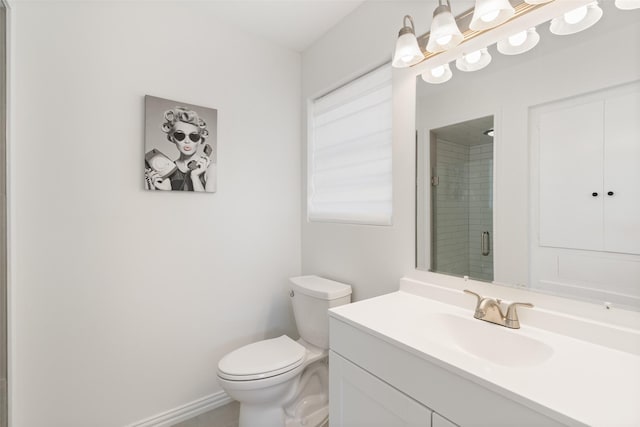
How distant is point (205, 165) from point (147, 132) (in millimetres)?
333

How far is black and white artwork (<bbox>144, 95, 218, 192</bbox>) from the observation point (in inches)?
61.8

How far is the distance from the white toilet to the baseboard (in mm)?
409

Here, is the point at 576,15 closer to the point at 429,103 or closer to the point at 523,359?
the point at 429,103

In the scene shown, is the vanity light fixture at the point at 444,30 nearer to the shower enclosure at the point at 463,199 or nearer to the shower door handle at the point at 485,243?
the shower enclosure at the point at 463,199

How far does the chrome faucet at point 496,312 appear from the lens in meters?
0.99

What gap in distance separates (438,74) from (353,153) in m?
0.63

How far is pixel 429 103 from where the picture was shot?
4.35 ft

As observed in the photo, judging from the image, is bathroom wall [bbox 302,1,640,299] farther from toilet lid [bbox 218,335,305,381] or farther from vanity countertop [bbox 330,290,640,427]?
toilet lid [bbox 218,335,305,381]

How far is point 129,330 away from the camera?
5.06 ft

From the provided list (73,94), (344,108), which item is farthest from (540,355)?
(73,94)

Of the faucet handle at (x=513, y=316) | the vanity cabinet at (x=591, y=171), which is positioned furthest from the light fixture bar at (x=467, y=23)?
the faucet handle at (x=513, y=316)

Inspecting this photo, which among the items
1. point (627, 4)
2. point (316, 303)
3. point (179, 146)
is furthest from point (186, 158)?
→ point (627, 4)

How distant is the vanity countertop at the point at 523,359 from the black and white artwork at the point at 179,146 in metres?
1.14

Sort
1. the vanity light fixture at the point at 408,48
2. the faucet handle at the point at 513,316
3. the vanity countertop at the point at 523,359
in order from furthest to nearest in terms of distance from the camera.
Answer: the vanity light fixture at the point at 408,48, the faucet handle at the point at 513,316, the vanity countertop at the point at 523,359
